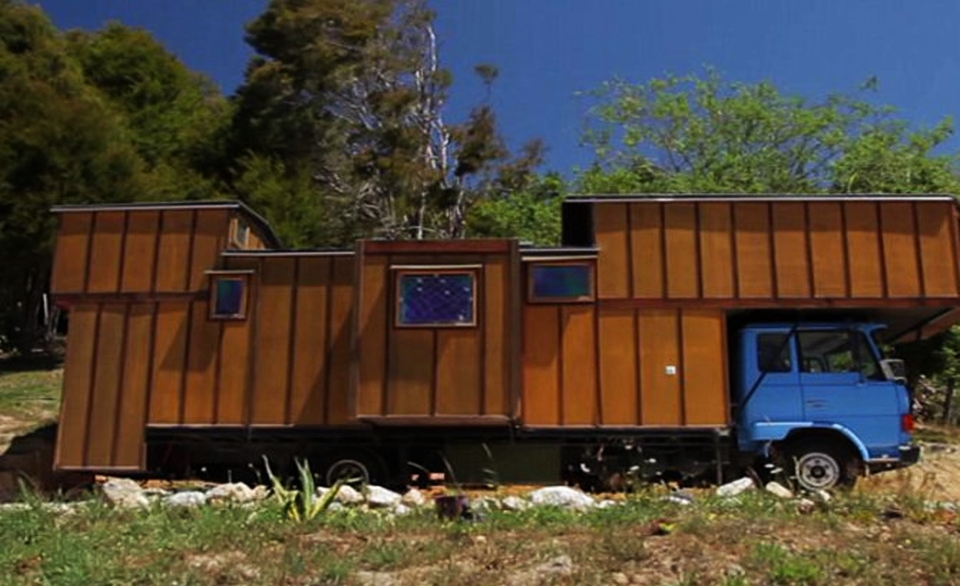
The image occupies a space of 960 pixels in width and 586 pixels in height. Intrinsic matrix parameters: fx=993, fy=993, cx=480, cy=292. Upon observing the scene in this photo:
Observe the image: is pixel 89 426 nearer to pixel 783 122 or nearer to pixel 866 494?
pixel 866 494

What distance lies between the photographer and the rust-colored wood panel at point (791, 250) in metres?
11.7

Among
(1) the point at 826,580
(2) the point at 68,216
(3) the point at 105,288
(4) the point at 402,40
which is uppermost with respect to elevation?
(4) the point at 402,40

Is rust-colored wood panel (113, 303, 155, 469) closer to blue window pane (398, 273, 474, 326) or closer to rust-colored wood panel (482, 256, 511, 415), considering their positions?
blue window pane (398, 273, 474, 326)

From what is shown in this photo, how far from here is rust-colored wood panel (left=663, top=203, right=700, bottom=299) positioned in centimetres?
1168

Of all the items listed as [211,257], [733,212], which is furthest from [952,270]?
[211,257]

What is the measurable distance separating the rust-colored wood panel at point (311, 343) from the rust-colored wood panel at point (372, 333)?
61 centimetres

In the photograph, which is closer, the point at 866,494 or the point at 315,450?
the point at 866,494

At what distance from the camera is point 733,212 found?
38.9ft

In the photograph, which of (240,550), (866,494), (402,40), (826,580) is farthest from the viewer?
(402,40)

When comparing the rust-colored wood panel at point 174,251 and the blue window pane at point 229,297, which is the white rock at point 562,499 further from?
the rust-colored wood panel at point 174,251

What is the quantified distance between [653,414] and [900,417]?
9.08ft

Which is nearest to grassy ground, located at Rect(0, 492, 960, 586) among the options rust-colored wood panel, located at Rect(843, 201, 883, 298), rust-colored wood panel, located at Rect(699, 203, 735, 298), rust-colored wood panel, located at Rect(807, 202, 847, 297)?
rust-colored wood panel, located at Rect(699, 203, 735, 298)

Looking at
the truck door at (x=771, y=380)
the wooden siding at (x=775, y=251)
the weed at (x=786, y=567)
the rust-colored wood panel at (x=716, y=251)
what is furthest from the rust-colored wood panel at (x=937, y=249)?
the weed at (x=786, y=567)

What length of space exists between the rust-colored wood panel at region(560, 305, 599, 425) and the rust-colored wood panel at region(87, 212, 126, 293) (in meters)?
5.46
